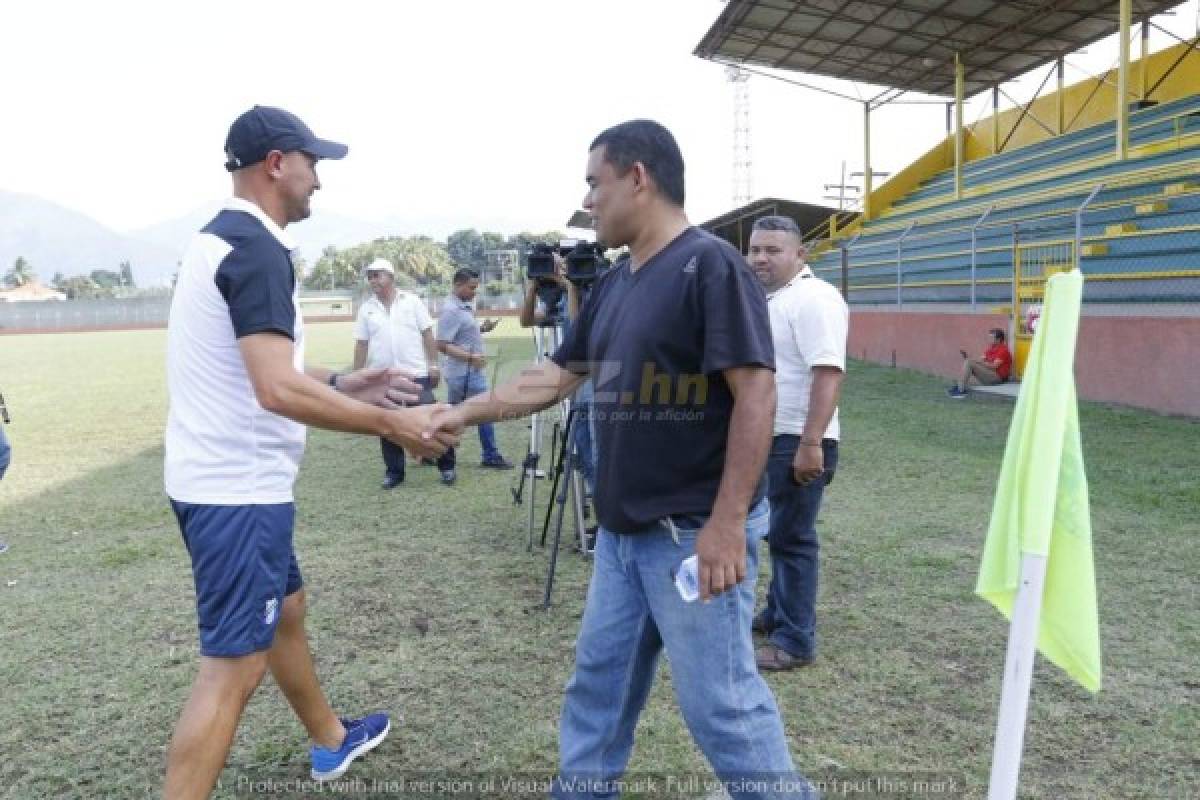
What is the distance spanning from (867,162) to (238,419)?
22287 mm

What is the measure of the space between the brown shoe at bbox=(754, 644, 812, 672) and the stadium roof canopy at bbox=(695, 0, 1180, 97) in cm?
1621

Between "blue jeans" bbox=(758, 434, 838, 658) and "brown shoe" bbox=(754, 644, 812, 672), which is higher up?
"blue jeans" bbox=(758, 434, 838, 658)

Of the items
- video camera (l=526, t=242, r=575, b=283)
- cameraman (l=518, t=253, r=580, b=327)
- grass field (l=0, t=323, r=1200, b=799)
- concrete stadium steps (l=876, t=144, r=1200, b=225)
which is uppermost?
concrete stadium steps (l=876, t=144, r=1200, b=225)

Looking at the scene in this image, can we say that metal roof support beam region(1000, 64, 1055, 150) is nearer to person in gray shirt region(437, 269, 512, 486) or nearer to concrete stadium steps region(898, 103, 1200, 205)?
concrete stadium steps region(898, 103, 1200, 205)

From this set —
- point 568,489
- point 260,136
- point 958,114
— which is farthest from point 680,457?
point 958,114

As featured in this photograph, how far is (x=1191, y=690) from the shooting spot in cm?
322

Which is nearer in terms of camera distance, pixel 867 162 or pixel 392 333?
pixel 392 333

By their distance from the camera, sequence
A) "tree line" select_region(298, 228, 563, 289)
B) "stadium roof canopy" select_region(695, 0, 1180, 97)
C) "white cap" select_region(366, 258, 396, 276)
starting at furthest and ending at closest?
1. "tree line" select_region(298, 228, 563, 289)
2. "stadium roof canopy" select_region(695, 0, 1180, 97)
3. "white cap" select_region(366, 258, 396, 276)

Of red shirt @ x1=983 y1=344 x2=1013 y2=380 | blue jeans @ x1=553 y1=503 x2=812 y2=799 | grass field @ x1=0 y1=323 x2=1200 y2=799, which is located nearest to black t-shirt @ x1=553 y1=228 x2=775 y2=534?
blue jeans @ x1=553 y1=503 x2=812 y2=799

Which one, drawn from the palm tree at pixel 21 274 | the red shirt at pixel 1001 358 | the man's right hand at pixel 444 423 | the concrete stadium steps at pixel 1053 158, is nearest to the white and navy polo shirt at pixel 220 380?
the man's right hand at pixel 444 423

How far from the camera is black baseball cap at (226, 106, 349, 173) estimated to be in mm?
2254

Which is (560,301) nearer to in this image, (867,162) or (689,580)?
(689,580)

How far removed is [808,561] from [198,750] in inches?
95.1

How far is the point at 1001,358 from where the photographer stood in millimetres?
11773
